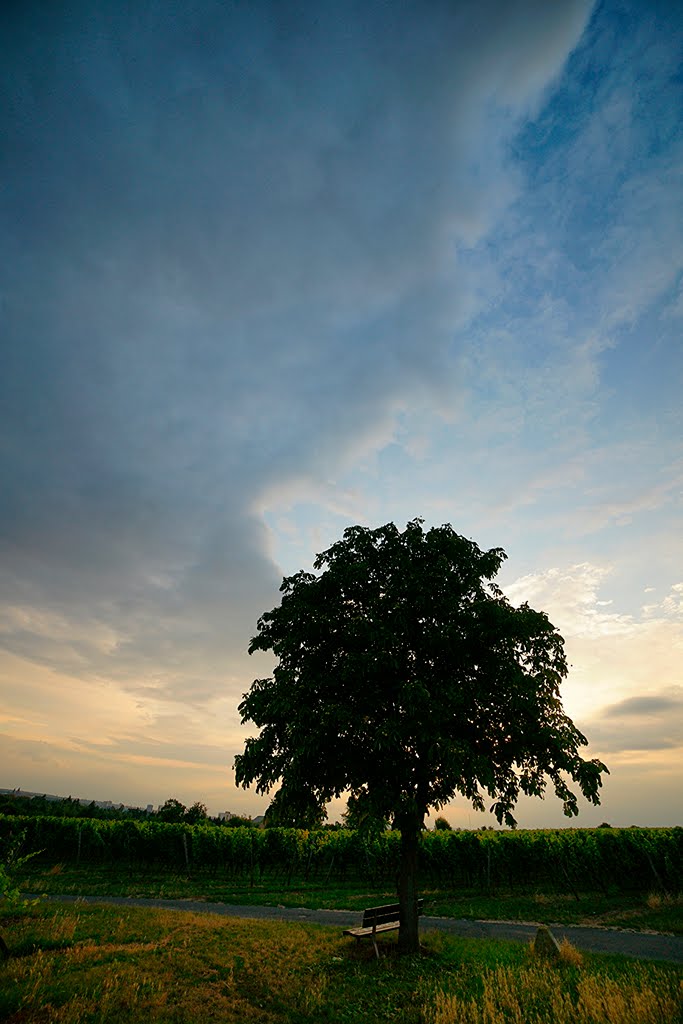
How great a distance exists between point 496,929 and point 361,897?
35.1 ft

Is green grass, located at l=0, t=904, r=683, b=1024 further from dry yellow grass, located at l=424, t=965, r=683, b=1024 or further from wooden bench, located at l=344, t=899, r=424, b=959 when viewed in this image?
wooden bench, located at l=344, t=899, r=424, b=959

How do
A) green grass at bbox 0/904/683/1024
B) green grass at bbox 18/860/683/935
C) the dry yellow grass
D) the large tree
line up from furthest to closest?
green grass at bbox 18/860/683/935
the large tree
green grass at bbox 0/904/683/1024
the dry yellow grass

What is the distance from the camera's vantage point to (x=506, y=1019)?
9.22 m

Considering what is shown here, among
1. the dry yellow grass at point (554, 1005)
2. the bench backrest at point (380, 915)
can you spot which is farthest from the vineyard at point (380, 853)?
the dry yellow grass at point (554, 1005)

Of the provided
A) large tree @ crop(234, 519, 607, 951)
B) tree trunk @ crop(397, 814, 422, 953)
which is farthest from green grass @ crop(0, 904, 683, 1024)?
large tree @ crop(234, 519, 607, 951)

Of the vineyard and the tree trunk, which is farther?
the vineyard

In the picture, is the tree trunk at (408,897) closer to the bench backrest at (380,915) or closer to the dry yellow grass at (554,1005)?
the bench backrest at (380,915)

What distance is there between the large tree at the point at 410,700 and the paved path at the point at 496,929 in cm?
682

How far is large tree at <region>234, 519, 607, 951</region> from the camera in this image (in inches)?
520

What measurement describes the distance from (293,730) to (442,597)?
5.29m

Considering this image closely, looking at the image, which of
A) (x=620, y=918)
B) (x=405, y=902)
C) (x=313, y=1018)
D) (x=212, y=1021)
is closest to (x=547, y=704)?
(x=405, y=902)

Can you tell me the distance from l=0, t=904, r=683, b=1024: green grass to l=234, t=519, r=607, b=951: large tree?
233cm

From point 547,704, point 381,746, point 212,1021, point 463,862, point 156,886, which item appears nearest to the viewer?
point 212,1021

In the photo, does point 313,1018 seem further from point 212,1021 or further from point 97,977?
point 97,977
